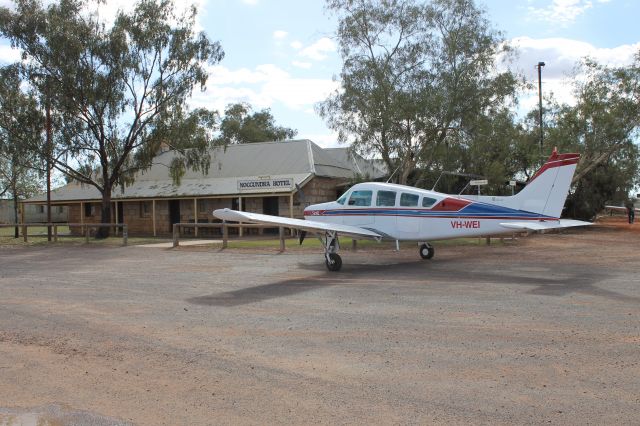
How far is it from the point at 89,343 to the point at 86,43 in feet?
79.0

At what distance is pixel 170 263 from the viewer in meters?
16.2

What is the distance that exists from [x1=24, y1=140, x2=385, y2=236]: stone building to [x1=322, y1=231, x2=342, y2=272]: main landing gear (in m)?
13.5

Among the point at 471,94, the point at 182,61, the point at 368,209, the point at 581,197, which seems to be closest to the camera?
the point at 368,209

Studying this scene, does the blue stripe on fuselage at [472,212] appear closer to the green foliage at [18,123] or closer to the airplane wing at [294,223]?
the airplane wing at [294,223]

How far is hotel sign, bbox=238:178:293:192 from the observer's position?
28181 millimetres

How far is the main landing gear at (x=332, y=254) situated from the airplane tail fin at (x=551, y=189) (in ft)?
14.7

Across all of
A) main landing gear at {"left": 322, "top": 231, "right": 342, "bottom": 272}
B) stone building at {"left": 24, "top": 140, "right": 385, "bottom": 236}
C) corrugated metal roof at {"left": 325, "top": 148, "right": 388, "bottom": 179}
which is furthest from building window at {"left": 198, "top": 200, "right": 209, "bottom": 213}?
main landing gear at {"left": 322, "top": 231, "right": 342, "bottom": 272}

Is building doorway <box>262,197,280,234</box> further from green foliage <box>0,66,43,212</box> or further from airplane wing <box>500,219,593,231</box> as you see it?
airplane wing <box>500,219,593,231</box>

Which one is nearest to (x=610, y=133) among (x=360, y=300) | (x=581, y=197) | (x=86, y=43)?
(x=581, y=197)

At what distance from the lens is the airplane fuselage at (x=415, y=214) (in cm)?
1316

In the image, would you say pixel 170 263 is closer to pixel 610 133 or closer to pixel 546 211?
pixel 546 211

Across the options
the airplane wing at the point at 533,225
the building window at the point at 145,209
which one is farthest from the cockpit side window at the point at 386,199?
the building window at the point at 145,209

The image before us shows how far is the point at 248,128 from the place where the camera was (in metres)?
56.2

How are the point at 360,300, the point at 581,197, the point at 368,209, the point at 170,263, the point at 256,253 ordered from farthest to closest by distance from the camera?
1. the point at 581,197
2. the point at 256,253
3. the point at 170,263
4. the point at 368,209
5. the point at 360,300
